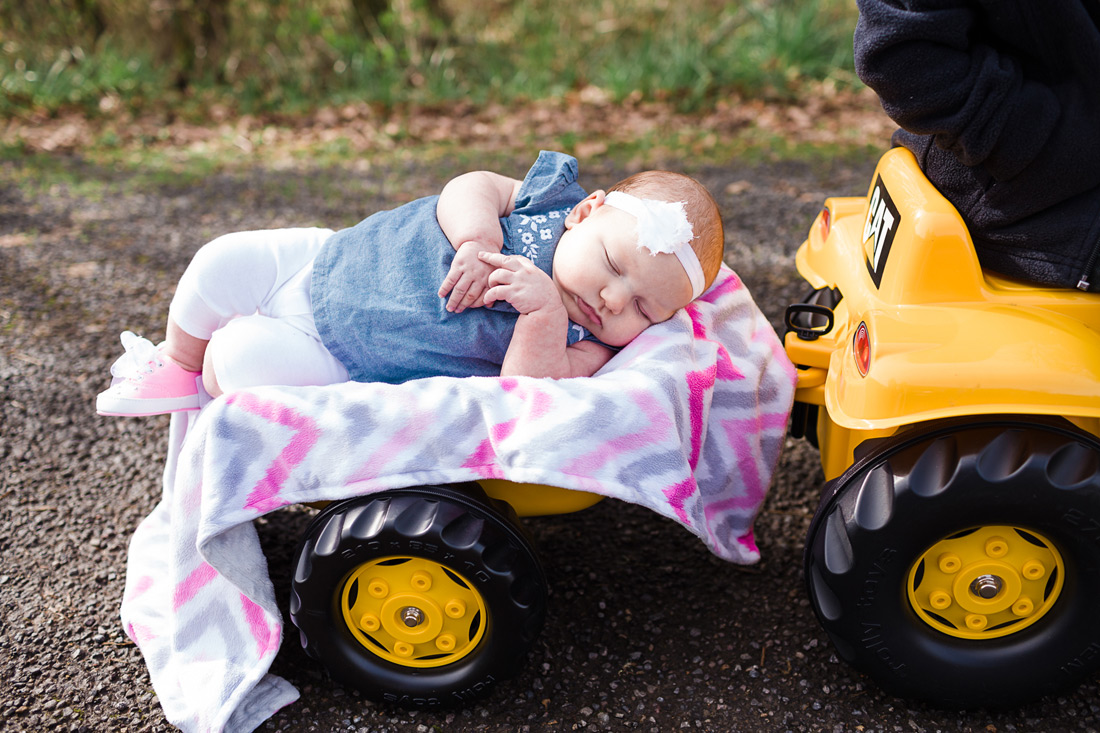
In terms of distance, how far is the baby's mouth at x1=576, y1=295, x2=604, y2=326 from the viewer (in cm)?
186

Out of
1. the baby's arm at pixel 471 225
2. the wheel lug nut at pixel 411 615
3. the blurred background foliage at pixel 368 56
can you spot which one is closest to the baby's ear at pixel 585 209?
the baby's arm at pixel 471 225

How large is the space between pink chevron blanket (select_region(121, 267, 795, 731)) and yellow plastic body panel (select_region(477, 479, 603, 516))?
0.15 meters

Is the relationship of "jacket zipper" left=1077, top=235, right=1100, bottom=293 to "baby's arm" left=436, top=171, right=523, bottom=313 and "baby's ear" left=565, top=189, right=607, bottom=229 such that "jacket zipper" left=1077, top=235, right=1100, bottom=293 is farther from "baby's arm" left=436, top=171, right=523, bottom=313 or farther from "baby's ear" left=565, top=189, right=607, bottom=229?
"baby's arm" left=436, top=171, right=523, bottom=313

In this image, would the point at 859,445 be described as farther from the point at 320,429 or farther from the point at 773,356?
the point at 320,429

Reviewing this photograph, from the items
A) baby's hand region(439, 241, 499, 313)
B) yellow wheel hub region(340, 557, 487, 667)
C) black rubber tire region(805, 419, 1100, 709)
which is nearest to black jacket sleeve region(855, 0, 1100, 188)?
black rubber tire region(805, 419, 1100, 709)

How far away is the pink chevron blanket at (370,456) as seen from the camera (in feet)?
5.30

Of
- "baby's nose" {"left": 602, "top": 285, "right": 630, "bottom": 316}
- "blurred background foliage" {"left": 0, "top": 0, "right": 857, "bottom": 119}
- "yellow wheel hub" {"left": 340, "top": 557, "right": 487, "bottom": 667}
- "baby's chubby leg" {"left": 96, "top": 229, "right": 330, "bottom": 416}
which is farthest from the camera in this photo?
"blurred background foliage" {"left": 0, "top": 0, "right": 857, "bottom": 119}

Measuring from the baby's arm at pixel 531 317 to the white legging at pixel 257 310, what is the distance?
0.41 meters

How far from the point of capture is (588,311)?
1.87 m

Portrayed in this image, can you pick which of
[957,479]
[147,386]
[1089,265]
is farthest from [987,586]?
[147,386]

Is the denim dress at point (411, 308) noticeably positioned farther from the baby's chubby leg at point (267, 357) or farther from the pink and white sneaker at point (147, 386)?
the pink and white sneaker at point (147, 386)

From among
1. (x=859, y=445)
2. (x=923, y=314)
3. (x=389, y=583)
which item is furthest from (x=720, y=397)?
(x=389, y=583)

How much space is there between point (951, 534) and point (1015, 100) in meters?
0.77

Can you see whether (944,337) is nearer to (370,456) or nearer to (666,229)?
(666,229)
